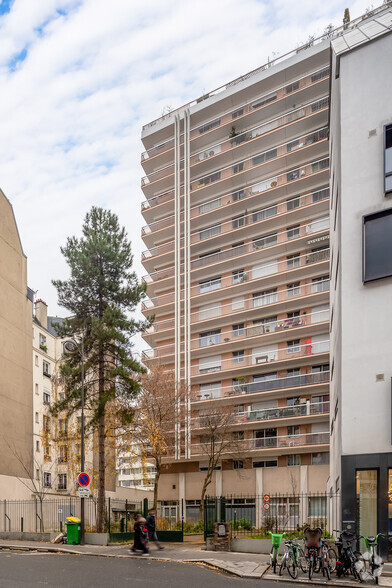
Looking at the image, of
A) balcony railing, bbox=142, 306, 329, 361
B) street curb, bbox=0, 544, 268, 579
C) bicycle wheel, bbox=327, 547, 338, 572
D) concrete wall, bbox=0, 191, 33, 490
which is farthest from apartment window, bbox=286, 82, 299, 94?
bicycle wheel, bbox=327, 547, 338, 572

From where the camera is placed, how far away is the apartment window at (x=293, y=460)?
160ft

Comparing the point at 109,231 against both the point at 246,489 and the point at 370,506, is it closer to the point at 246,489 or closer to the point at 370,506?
the point at 370,506

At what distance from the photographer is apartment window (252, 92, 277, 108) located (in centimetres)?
5534

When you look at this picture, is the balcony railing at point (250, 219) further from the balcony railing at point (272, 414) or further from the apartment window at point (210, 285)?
the balcony railing at point (272, 414)

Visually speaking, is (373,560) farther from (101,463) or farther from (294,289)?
(294,289)

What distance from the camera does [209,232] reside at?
57.9m

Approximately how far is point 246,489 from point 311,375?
34.9ft

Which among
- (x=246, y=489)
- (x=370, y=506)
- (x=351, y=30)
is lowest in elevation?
(x=246, y=489)

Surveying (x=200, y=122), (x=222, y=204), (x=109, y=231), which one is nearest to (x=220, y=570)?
(x=109, y=231)

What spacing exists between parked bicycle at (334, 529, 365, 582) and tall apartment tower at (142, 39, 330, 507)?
30.2 m

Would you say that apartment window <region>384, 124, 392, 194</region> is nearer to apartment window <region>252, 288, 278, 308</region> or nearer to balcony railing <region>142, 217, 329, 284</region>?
balcony railing <region>142, 217, 329, 284</region>

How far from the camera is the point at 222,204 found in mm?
57312

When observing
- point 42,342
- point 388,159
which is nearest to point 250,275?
point 42,342

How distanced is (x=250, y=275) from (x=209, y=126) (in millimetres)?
15368
